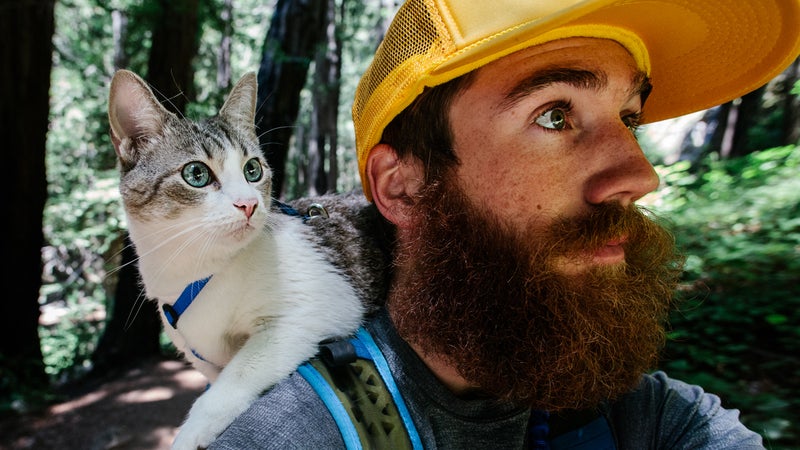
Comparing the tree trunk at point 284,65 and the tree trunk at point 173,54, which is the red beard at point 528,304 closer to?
the tree trunk at point 284,65

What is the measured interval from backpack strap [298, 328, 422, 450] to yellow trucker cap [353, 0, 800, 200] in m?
0.70

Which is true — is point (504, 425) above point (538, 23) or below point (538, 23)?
below

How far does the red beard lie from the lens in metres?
1.56

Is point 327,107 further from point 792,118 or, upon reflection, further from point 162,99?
point 792,118

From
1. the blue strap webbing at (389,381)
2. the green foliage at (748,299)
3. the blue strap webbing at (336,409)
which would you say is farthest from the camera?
the green foliage at (748,299)

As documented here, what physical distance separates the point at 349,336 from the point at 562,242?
74 cm

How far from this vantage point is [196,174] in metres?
1.88

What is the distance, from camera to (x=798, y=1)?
157 cm

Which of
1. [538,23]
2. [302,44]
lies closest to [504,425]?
[538,23]

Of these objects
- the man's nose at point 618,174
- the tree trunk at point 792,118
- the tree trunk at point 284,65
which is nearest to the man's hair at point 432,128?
the man's nose at point 618,174

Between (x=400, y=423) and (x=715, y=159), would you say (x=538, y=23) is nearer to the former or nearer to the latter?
(x=400, y=423)

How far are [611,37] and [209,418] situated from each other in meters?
1.67

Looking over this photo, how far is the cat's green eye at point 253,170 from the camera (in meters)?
2.00

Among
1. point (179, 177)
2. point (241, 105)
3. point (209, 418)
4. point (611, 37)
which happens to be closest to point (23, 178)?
point (241, 105)
